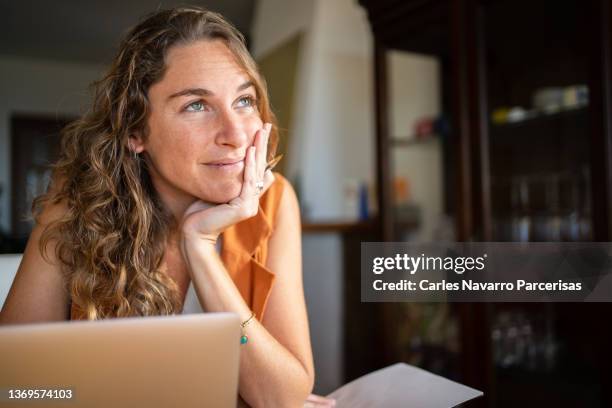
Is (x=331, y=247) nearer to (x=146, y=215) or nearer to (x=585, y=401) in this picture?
(x=585, y=401)

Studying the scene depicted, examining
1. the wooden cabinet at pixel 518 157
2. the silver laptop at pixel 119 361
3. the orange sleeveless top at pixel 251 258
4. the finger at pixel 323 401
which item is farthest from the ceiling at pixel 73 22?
the silver laptop at pixel 119 361

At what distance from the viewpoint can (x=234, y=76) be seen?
3.15ft

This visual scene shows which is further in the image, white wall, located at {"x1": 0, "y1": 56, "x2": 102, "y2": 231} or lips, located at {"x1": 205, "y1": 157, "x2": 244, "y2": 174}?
white wall, located at {"x1": 0, "y1": 56, "x2": 102, "y2": 231}

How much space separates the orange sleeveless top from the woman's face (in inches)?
5.4

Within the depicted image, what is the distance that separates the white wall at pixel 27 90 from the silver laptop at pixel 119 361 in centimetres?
540

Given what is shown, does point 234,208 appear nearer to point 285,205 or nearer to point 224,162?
point 224,162

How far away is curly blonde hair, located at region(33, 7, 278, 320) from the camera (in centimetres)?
97

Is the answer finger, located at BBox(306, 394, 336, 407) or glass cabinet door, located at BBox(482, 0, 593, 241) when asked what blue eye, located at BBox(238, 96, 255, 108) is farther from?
glass cabinet door, located at BBox(482, 0, 593, 241)

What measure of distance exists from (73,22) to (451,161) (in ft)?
12.1

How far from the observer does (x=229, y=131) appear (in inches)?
36.7

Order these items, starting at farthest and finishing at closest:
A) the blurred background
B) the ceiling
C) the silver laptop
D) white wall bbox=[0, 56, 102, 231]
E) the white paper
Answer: white wall bbox=[0, 56, 102, 231]
the ceiling
the blurred background
the white paper
the silver laptop

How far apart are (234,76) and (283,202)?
298 millimetres

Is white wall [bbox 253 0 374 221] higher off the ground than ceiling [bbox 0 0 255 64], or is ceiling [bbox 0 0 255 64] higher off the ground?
ceiling [bbox 0 0 255 64]

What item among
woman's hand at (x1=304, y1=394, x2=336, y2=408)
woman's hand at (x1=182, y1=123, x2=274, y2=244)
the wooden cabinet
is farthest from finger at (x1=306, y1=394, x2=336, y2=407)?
the wooden cabinet
